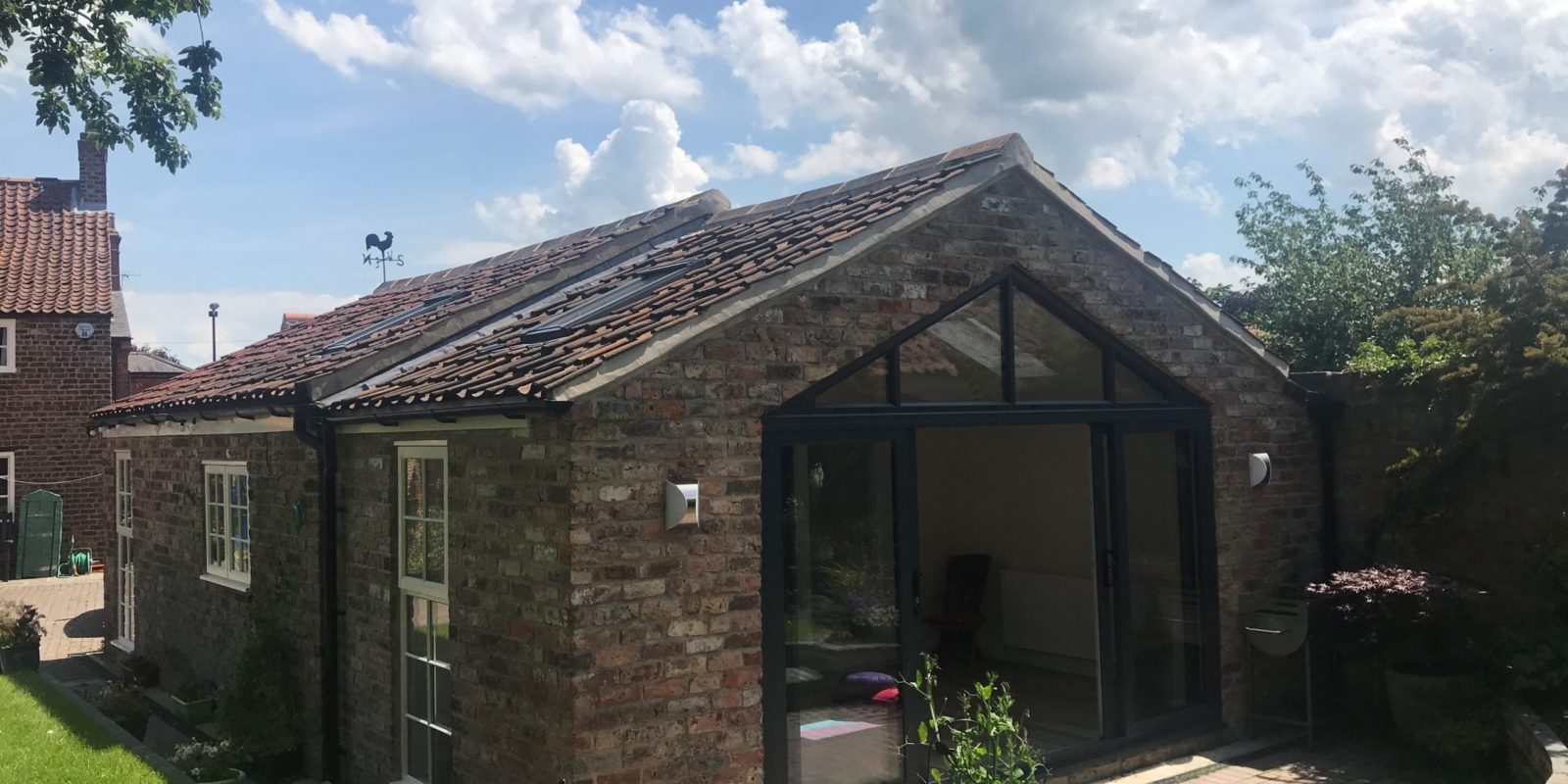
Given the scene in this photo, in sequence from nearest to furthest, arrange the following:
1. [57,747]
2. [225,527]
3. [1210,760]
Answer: [1210,760]
[57,747]
[225,527]

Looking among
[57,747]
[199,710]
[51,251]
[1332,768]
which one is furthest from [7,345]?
[1332,768]

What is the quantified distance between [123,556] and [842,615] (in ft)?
36.7

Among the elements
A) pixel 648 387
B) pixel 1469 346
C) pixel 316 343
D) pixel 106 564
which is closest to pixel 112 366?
pixel 106 564

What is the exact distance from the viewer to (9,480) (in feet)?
78.6

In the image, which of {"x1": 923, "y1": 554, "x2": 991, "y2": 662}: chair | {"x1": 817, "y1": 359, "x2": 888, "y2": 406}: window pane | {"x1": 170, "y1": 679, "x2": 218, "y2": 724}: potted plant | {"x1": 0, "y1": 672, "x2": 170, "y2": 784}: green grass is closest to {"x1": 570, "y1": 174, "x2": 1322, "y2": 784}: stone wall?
{"x1": 817, "y1": 359, "x2": 888, "y2": 406}: window pane

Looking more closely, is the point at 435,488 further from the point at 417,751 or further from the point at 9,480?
the point at 9,480

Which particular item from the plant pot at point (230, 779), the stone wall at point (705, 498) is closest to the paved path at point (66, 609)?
the plant pot at point (230, 779)

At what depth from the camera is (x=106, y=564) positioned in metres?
15.0

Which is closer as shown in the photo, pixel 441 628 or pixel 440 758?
pixel 441 628

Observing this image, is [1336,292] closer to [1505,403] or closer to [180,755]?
[1505,403]

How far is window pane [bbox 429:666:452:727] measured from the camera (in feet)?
24.6

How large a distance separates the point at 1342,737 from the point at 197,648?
1071 cm

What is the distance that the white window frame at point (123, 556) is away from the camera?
46.1 feet

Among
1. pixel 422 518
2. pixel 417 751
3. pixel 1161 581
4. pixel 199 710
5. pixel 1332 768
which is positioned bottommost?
pixel 1332 768
